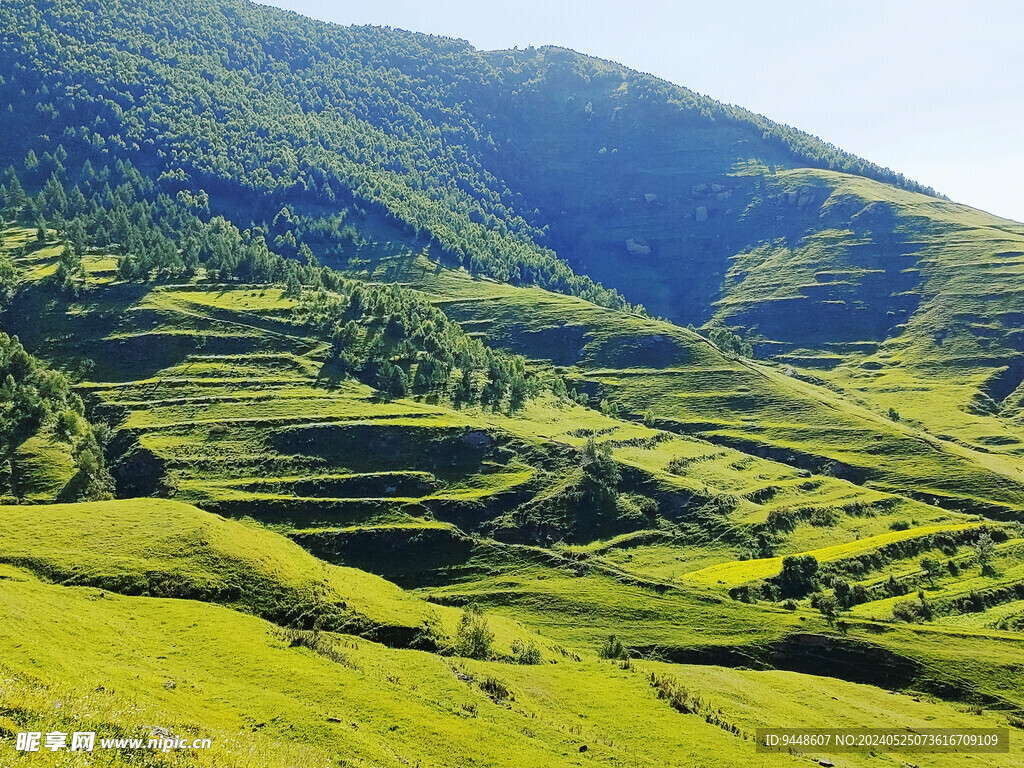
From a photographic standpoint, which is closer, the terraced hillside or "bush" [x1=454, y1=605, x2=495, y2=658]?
"bush" [x1=454, y1=605, x2=495, y2=658]

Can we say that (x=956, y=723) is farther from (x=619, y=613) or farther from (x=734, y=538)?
(x=734, y=538)

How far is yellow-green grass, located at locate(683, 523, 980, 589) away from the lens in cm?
13225

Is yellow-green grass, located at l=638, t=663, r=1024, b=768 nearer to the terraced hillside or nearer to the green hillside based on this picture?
the green hillside

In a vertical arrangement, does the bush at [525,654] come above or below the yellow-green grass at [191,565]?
below

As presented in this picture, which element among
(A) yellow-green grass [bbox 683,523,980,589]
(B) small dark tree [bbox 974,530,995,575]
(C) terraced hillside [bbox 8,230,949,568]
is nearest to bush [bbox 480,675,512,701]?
(A) yellow-green grass [bbox 683,523,980,589]

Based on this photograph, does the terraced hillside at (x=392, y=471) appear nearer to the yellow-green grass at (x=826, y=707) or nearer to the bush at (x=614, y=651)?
the bush at (x=614, y=651)

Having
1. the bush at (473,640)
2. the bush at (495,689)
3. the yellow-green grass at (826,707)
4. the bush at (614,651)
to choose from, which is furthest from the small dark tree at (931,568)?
the bush at (495,689)

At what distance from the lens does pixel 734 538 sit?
15238 cm

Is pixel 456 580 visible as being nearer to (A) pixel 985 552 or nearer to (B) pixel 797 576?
(B) pixel 797 576

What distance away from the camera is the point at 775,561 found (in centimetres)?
14000

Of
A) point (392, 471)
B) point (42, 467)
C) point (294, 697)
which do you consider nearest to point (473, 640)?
point (294, 697)

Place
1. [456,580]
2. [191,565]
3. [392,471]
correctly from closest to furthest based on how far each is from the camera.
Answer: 1. [191,565]
2. [456,580]
3. [392,471]

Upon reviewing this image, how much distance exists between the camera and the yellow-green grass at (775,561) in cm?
13225

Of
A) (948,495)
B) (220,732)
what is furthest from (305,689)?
(948,495)
